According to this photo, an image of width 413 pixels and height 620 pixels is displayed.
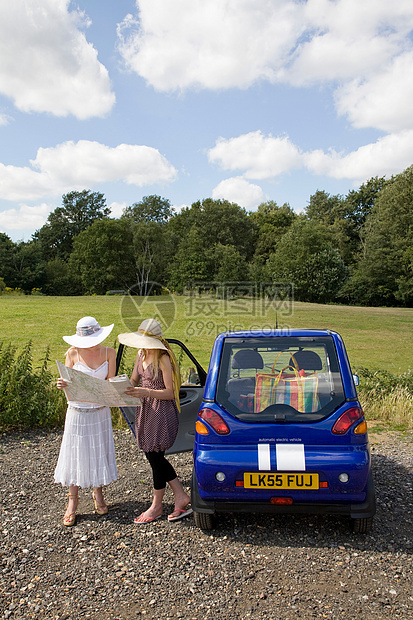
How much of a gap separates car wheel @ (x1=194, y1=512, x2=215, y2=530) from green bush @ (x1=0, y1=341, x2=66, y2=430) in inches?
148

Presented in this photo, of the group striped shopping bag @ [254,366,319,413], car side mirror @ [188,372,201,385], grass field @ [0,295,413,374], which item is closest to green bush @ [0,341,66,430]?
car side mirror @ [188,372,201,385]

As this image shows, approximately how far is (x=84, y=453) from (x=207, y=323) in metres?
28.8

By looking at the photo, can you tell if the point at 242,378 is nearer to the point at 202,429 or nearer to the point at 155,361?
the point at 202,429

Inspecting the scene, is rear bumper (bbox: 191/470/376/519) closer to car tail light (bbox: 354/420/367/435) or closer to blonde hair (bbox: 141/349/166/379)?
car tail light (bbox: 354/420/367/435)

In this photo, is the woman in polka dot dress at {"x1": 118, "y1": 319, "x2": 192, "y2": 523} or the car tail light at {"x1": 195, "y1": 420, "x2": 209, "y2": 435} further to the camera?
the woman in polka dot dress at {"x1": 118, "y1": 319, "x2": 192, "y2": 523}

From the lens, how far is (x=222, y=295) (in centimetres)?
5147

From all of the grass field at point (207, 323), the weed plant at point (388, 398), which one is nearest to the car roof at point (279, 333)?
the weed plant at point (388, 398)

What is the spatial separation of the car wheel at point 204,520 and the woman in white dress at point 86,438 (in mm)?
861

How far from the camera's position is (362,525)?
13.2 feet

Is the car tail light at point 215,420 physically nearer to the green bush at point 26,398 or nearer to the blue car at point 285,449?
the blue car at point 285,449

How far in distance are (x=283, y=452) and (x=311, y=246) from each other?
65.8 meters

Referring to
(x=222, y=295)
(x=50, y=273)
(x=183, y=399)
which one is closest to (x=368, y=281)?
(x=222, y=295)

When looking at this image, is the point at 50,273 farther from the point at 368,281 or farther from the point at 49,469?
the point at 49,469

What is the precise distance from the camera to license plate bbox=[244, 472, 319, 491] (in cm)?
383
